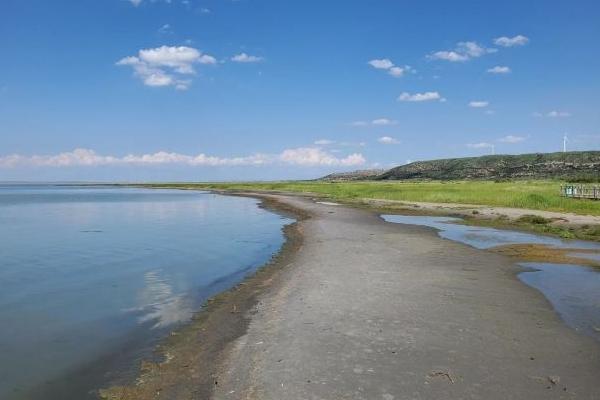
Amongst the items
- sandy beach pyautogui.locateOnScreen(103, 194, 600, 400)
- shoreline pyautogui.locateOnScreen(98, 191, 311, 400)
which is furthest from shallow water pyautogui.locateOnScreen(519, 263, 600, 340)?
shoreline pyautogui.locateOnScreen(98, 191, 311, 400)

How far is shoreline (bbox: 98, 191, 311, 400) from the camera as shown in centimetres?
798

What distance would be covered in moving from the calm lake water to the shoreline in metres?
0.42

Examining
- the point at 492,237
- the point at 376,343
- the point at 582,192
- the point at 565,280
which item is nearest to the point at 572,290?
the point at 565,280

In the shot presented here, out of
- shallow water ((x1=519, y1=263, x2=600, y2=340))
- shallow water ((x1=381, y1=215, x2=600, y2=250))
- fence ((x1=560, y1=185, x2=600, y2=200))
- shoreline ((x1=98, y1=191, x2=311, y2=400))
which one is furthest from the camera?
fence ((x1=560, y1=185, x2=600, y2=200))

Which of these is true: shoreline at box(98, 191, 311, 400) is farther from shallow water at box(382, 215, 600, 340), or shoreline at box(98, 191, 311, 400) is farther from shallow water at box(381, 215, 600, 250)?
shallow water at box(381, 215, 600, 250)

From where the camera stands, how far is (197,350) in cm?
982

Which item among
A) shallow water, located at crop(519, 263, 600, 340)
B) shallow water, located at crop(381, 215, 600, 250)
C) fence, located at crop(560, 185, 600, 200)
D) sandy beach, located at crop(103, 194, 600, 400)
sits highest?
fence, located at crop(560, 185, 600, 200)

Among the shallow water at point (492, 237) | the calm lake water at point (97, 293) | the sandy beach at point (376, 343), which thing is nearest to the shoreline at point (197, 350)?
the sandy beach at point (376, 343)

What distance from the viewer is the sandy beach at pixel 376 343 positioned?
750 cm

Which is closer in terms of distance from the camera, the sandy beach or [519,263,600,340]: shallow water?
the sandy beach

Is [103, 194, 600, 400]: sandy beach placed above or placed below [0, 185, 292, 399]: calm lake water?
above

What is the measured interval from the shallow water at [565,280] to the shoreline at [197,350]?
25.0 feet

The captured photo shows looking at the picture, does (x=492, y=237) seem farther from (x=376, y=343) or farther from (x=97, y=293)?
(x=97, y=293)

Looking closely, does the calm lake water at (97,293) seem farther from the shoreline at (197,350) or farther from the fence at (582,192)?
the fence at (582,192)
